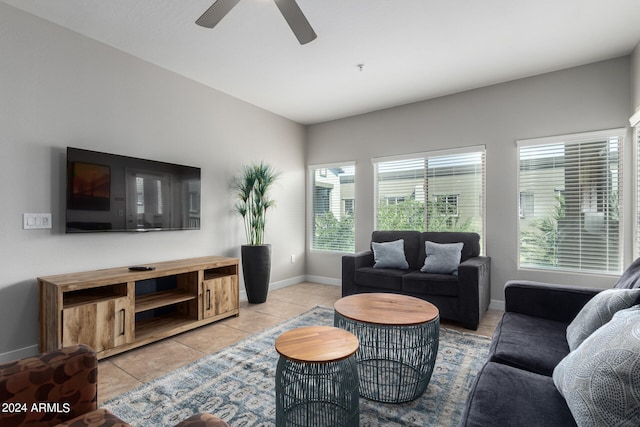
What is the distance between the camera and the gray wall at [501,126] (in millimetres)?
3250

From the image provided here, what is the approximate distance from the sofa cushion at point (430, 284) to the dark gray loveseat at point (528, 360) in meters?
0.91

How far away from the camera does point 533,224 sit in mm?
3639

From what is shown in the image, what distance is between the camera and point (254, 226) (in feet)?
13.7

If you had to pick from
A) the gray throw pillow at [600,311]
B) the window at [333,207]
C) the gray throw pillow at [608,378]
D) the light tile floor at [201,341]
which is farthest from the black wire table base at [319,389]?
the window at [333,207]

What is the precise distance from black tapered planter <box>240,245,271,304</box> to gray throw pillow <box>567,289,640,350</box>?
10.4 ft

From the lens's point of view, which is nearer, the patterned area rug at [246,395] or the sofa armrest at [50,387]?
the sofa armrest at [50,387]

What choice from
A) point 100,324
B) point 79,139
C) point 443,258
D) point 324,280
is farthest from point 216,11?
point 324,280

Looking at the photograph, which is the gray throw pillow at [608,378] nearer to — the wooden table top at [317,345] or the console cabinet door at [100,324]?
the wooden table top at [317,345]

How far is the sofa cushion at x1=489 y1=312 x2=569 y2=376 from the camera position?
1.48 m

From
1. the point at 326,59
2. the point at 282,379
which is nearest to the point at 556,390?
the point at 282,379

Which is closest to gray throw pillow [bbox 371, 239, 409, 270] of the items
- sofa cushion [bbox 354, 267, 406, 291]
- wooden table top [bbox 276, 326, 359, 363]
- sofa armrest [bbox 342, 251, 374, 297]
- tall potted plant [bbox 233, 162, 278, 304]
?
sofa cushion [bbox 354, 267, 406, 291]

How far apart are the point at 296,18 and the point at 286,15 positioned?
0.21 ft

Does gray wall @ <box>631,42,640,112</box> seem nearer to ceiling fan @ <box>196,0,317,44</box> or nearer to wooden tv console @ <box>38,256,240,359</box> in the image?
ceiling fan @ <box>196,0,317,44</box>

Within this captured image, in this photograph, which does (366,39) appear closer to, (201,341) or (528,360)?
(528,360)
